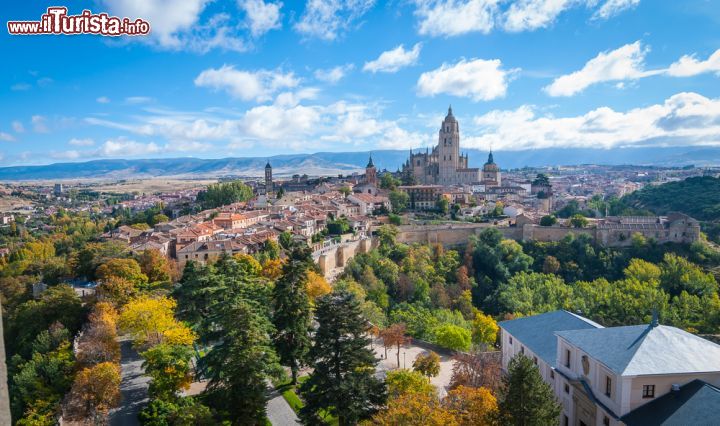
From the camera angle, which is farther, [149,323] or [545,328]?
[149,323]

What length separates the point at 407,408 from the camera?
12.8 metres

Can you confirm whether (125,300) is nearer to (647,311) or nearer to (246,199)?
(647,311)

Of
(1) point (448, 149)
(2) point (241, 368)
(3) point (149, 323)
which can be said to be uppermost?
(1) point (448, 149)

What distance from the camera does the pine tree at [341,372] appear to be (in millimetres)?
14625

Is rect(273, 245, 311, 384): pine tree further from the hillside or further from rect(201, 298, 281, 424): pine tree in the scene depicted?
the hillside

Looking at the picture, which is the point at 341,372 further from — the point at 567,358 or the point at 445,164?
the point at 445,164

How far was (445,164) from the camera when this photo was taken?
91250mm

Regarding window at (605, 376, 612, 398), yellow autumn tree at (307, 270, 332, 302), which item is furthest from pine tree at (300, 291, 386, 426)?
yellow autumn tree at (307, 270, 332, 302)

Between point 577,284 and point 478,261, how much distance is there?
32.7 feet

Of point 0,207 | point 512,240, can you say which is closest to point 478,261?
point 512,240

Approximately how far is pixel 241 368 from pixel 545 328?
1261cm

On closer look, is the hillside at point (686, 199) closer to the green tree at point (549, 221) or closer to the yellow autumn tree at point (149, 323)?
the green tree at point (549, 221)

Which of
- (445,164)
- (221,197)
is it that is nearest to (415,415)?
(221,197)

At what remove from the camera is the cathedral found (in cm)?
9056
